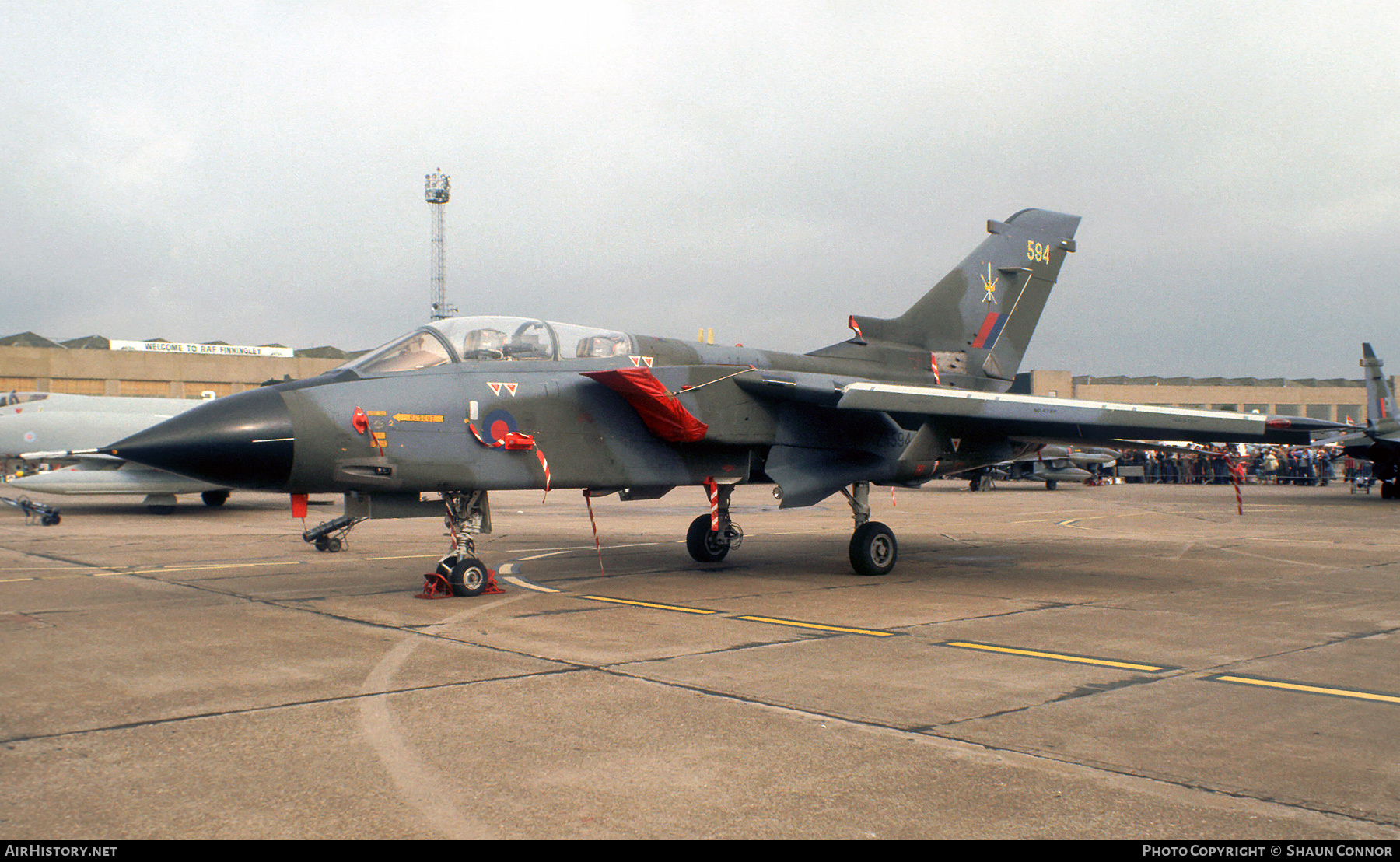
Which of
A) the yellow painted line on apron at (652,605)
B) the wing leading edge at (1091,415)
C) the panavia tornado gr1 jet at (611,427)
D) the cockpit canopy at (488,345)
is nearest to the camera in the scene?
the panavia tornado gr1 jet at (611,427)

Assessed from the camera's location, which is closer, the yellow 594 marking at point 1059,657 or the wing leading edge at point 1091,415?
the yellow 594 marking at point 1059,657

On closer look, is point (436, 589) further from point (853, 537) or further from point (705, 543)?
point (853, 537)

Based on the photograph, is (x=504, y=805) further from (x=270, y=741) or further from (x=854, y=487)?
(x=854, y=487)

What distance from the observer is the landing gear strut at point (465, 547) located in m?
9.15

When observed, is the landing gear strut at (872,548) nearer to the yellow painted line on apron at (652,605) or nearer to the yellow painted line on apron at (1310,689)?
the yellow painted line on apron at (652,605)

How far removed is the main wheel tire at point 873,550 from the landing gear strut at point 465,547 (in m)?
4.33

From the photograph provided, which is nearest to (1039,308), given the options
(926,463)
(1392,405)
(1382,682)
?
(926,463)

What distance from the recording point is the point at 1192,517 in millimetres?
21797

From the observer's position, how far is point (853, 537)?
11.2 meters

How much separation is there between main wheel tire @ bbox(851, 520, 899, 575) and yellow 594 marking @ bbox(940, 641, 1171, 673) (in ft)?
13.6

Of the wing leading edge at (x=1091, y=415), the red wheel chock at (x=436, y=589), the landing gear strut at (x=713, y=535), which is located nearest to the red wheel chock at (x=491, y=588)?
the red wheel chock at (x=436, y=589)

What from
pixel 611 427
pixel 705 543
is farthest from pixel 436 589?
pixel 705 543

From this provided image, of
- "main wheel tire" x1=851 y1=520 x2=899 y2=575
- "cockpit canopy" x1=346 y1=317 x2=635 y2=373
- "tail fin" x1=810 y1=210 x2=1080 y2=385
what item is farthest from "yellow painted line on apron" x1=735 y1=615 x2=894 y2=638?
"tail fin" x1=810 y1=210 x2=1080 y2=385
